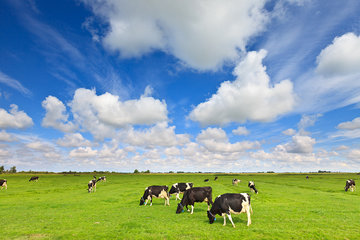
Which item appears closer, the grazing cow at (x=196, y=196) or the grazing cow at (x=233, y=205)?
the grazing cow at (x=233, y=205)

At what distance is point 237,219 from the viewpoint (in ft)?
52.6

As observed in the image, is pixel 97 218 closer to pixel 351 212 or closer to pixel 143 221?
pixel 143 221

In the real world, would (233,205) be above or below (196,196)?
below

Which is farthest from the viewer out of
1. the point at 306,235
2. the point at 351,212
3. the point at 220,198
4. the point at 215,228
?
the point at 351,212

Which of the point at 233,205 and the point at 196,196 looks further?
the point at 196,196

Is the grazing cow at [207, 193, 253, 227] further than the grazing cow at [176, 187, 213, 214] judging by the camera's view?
No

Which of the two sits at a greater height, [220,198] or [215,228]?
[220,198]

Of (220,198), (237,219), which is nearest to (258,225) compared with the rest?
(237,219)

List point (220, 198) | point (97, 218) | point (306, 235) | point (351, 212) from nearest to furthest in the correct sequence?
point (306, 235)
point (220, 198)
point (97, 218)
point (351, 212)

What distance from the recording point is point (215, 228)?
13578 millimetres

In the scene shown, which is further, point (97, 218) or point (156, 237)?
point (97, 218)

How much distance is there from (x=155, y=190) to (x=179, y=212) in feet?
19.6

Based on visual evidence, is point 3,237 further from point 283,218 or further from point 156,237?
point 283,218

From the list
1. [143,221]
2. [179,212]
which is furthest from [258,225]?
[143,221]
